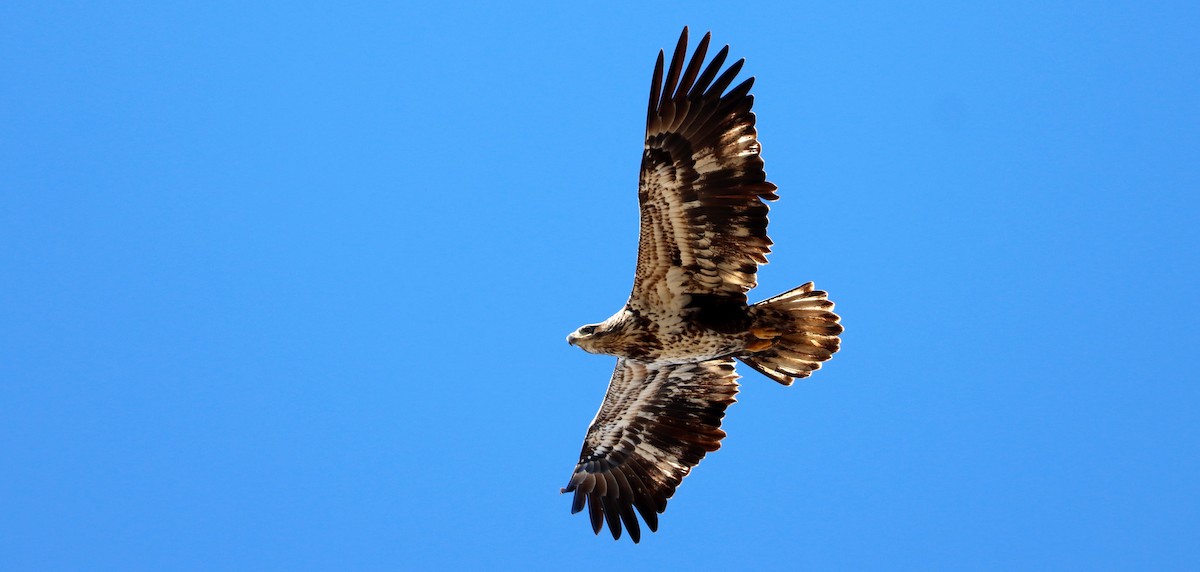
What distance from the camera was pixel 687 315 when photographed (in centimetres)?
933

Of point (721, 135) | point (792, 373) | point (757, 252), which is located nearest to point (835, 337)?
point (792, 373)

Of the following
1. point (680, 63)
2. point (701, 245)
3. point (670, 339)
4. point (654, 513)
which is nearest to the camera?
point (680, 63)

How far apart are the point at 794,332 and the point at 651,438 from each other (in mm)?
2052

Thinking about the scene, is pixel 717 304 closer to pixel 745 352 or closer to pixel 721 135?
pixel 745 352

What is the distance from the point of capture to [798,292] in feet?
30.2

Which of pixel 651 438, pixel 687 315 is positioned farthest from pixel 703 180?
pixel 651 438

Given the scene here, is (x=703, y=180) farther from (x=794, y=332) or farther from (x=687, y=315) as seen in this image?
(x=794, y=332)

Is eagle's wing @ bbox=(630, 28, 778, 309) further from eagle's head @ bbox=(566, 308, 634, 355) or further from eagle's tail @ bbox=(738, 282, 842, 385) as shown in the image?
eagle's head @ bbox=(566, 308, 634, 355)

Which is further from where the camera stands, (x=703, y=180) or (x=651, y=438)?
(x=651, y=438)

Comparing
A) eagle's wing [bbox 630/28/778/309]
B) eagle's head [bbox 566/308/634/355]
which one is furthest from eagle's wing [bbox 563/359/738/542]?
eagle's wing [bbox 630/28/778/309]

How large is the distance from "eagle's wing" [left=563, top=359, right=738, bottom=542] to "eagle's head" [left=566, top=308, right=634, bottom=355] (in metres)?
0.96

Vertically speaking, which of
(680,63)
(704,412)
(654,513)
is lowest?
(654,513)

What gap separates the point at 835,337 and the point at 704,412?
1.74m

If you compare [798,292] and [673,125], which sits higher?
[673,125]
